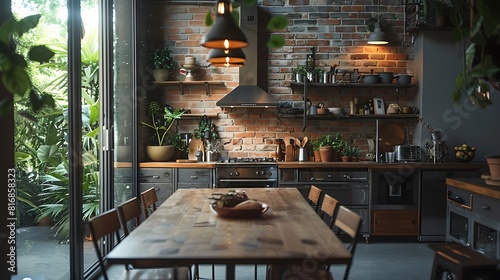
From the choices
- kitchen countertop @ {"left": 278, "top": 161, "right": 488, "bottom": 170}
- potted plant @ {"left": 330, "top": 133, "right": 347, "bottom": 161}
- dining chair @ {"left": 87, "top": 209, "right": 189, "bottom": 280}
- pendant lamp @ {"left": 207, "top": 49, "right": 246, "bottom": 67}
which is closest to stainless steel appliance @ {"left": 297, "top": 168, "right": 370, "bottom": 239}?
kitchen countertop @ {"left": 278, "top": 161, "right": 488, "bottom": 170}

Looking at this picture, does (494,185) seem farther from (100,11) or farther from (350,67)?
(100,11)

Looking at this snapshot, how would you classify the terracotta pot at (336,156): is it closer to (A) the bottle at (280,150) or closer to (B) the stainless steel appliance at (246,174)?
(A) the bottle at (280,150)

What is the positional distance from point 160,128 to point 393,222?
312 cm

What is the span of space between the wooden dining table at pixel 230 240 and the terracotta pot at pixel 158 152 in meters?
3.00

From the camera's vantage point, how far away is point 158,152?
6.00 metres

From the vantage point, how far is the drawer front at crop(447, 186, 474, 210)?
3.95 meters

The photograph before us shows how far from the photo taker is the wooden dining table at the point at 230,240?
1894 millimetres

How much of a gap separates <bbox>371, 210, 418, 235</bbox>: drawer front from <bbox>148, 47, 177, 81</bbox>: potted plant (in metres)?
3.13

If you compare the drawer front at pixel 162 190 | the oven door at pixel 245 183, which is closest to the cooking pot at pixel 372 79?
the oven door at pixel 245 183

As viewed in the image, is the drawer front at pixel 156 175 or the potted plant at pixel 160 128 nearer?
the drawer front at pixel 156 175

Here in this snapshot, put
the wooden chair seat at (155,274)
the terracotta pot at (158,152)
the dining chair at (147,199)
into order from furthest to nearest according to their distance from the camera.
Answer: the terracotta pot at (158,152)
the dining chair at (147,199)
the wooden chair seat at (155,274)

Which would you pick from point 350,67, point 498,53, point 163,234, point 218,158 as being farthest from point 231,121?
point 498,53

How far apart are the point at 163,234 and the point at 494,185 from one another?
8.91 ft

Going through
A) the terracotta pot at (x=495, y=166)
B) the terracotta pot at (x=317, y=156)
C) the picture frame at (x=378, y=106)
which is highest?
the picture frame at (x=378, y=106)
